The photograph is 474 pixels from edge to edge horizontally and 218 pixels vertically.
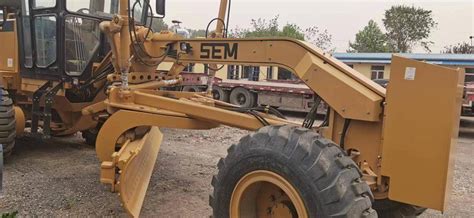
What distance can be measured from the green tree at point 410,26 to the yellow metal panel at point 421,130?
1550 inches

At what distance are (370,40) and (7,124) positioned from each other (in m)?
40.5

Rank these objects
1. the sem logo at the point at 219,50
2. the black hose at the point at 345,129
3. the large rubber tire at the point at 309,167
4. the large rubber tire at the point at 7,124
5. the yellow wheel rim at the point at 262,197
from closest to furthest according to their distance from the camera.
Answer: the large rubber tire at the point at 309,167
the yellow wheel rim at the point at 262,197
the black hose at the point at 345,129
the sem logo at the point at 219,50
the large rubber tire at the point at 7,124

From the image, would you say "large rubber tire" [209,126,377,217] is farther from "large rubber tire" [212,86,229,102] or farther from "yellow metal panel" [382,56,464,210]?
"large rubber tire" [212,86,229,102]

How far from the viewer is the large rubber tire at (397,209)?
3.95 meters

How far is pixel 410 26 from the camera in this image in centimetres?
4044

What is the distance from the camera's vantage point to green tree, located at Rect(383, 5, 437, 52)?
40188 millimetres

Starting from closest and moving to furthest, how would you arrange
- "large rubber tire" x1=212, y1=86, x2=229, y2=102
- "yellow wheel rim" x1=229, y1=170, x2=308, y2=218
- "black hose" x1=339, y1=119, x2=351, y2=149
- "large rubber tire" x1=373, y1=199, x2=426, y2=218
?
"yellow wheel rim" x1=229, y1=170, x2=308, y2=218, "black hose" x1=339, y1=119, x2=351, y2=149, "large rubber tire" x1=373, y1=199, x2=426, y2=218, "large rubber tire" x1=212, y1=86, x2=229, y2=102

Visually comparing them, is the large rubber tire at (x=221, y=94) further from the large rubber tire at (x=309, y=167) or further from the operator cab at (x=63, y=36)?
the large rubber tire at (x=309, y=167)

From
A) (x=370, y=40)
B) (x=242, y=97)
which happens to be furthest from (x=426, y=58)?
(x=370, y=40)

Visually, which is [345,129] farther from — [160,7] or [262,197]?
[160,7]

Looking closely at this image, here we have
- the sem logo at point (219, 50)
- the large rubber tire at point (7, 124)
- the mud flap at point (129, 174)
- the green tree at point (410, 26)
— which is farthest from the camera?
the green tree at point (410, 26)

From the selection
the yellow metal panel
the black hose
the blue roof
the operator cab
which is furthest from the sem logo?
the blue roof

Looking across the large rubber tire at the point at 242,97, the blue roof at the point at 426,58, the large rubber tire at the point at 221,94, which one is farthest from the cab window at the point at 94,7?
the blue roof at the point at 426,58

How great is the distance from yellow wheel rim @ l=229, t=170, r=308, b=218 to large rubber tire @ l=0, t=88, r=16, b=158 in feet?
12.2
